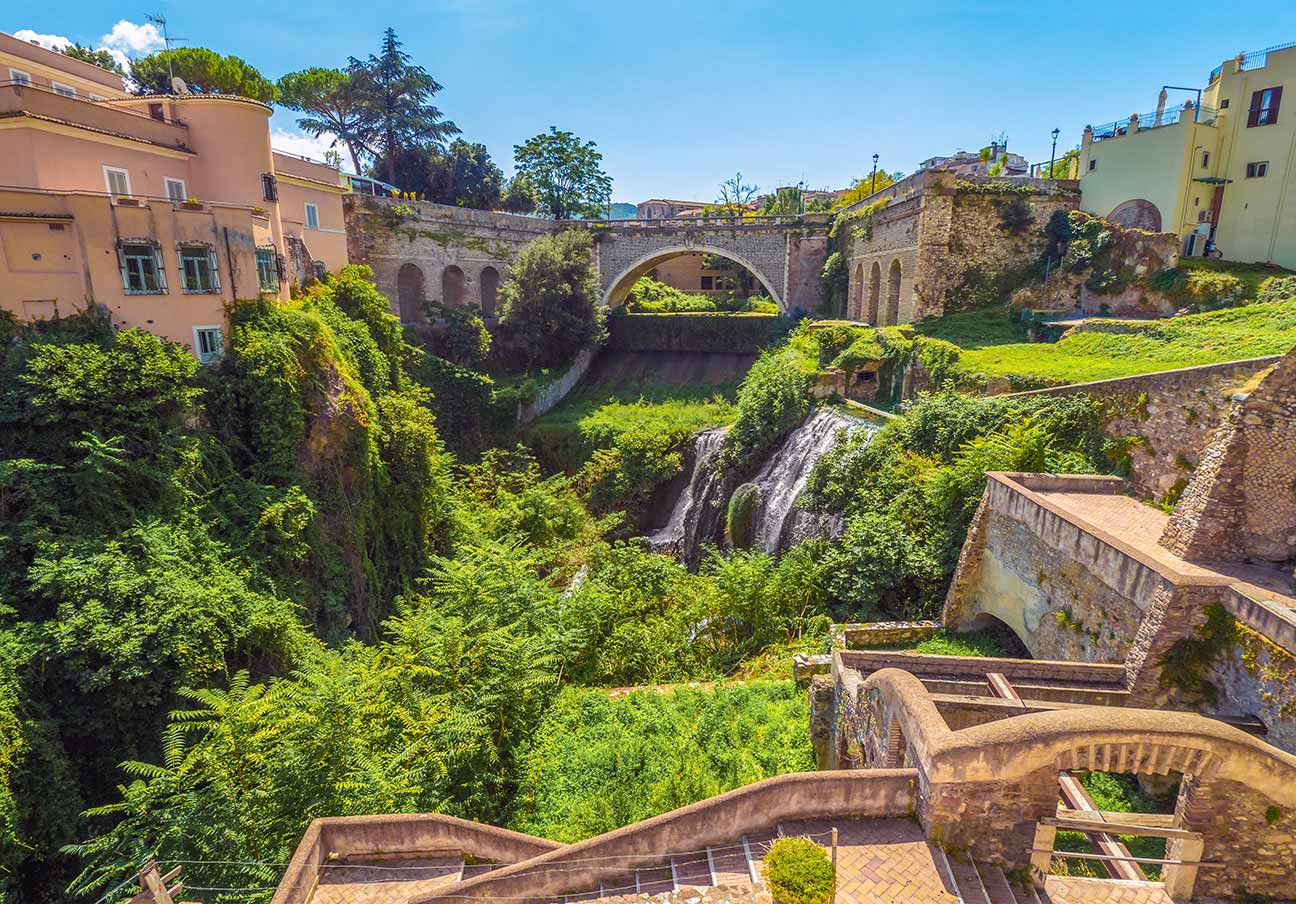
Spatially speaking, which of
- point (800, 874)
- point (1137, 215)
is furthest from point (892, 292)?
point (800, 874)

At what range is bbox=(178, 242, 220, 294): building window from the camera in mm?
14461

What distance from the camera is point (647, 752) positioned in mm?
8227

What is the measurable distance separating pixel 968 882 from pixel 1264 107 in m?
24.8

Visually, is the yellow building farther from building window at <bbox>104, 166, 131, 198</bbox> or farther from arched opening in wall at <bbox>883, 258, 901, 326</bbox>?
building window at <bbox>104, 166, 131, 198</bbox>

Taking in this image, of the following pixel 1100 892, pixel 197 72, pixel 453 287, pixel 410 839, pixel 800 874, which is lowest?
pixel 410 839

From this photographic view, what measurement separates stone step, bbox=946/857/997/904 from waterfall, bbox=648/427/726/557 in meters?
14.9

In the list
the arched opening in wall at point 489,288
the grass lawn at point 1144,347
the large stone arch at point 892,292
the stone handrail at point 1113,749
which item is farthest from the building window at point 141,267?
Result: the large stone arch at point 892,292

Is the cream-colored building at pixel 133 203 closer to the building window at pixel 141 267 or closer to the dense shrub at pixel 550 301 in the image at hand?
the building window at pixel 141 267

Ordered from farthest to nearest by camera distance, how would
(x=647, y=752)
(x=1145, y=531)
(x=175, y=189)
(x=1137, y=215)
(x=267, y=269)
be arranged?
(x=1137, y=215)
(x=267, y=269)
(x=175, y=189)
(x=1145, y=531)
(x=647, y=752)

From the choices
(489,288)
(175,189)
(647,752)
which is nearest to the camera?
(647,752)

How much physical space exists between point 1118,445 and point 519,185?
35729 mm

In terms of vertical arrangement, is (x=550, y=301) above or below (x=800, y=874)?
above

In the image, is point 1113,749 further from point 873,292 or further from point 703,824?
point 873,292

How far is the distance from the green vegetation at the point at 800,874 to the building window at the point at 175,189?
788 inches
